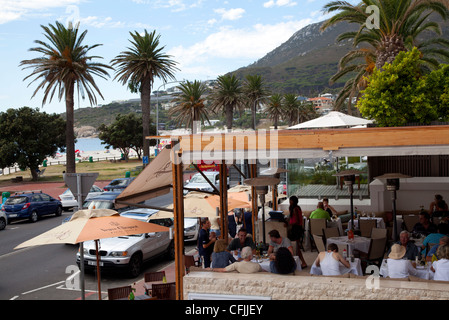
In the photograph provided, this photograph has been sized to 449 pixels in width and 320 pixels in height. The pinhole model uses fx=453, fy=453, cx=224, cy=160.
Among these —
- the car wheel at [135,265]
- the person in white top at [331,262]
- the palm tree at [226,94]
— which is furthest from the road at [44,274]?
the palm tree at [226,94]

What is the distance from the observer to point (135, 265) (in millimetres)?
12969

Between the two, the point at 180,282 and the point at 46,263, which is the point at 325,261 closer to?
the point at 180,282

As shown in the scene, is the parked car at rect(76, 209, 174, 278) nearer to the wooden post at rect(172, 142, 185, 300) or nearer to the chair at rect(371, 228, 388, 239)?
the wooden post at rect(172, 142, 185, 300)

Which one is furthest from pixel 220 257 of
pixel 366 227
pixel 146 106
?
pixel 146 106

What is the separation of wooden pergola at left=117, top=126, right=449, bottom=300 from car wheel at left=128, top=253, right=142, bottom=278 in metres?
5.49

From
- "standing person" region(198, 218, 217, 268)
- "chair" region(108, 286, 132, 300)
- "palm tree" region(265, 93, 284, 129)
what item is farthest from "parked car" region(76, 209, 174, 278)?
"palm tree" region(265, 93, 284, 129)

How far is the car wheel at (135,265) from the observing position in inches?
503

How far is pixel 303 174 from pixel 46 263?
12.3 metres

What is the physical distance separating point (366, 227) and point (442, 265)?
577 centimetres

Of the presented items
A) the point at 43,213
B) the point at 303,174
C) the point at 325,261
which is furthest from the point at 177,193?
the point at 43,213

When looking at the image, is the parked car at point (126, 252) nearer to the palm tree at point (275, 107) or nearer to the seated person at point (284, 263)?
the seated person at point (284, 263)

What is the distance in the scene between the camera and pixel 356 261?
8.90 meters

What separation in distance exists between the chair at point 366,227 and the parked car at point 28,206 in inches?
739

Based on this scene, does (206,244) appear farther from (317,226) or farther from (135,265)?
(317,226)
